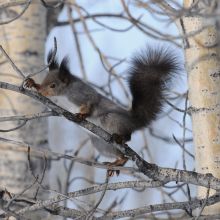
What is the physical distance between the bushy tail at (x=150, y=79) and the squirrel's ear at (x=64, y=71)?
0.98 ft

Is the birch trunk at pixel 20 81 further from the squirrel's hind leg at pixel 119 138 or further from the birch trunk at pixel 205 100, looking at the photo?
the birch trunk at pixel 205 100

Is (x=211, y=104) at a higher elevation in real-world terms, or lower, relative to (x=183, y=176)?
higher

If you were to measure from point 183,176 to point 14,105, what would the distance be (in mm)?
1024

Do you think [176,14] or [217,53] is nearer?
[176,14]

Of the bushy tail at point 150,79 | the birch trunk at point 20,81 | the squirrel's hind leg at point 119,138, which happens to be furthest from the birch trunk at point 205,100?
the birch trunk at point 20,81

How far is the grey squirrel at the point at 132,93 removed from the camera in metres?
1.25

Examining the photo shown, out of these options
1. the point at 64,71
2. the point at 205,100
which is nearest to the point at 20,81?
the point at 64,71

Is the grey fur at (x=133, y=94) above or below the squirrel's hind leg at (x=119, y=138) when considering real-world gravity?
above

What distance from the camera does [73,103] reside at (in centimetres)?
137

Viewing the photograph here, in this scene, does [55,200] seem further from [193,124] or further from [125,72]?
[125,72]

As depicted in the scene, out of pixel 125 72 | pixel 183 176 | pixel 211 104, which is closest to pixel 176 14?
pixel 183 176

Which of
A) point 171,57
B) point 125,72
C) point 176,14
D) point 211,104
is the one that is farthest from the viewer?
point 125,72

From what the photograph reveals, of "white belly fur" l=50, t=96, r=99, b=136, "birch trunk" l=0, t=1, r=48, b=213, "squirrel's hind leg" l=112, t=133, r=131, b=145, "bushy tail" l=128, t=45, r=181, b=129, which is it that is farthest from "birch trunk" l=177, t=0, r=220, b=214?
"birch trunk" l=0, t=1, r=48, b=213

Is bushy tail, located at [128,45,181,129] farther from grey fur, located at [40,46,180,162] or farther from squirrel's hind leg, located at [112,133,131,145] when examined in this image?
squirrel's hind leg, located at [112,133,131,145]
